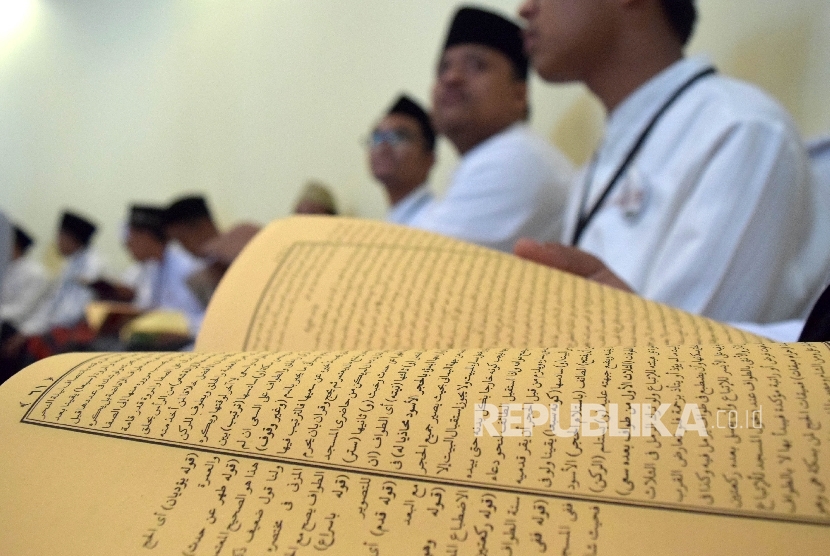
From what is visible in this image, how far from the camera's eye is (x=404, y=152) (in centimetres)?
122

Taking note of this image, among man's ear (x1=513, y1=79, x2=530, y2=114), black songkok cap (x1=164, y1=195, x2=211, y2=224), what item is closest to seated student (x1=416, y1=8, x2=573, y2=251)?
man's ear (x1=513, y1=79, x2=530, y2=114)

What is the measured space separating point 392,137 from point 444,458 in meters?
1.12

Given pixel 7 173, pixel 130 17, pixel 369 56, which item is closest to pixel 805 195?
pixel 369 56

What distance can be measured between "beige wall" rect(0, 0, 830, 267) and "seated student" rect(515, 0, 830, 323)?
4.6 inches

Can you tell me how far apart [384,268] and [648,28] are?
47 cm

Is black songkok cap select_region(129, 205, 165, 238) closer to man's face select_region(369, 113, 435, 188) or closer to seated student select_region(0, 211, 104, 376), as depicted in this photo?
seated student select_region(0, 211, 104, 376)

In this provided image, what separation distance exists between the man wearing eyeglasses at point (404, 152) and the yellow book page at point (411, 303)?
0.90 meters

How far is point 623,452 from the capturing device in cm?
13

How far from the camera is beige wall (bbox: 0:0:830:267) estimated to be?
670 mm

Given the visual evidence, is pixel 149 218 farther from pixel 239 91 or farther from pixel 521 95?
pixel 521 95

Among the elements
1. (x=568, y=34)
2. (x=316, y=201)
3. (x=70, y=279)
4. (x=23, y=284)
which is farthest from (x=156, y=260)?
(x=568, y=34)

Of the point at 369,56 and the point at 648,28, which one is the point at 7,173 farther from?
the point at 648,28

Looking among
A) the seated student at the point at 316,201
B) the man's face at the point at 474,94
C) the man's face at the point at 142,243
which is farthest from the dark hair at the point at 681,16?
the man's face at the point at 142,243

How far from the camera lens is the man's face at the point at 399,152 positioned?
1.21 metres
